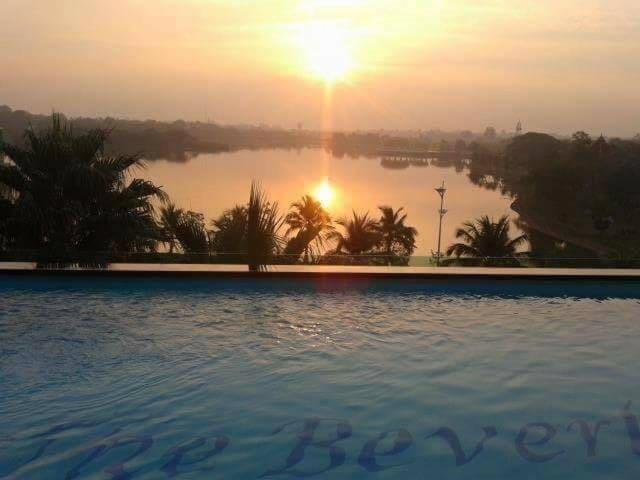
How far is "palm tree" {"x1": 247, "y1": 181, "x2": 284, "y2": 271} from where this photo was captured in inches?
360

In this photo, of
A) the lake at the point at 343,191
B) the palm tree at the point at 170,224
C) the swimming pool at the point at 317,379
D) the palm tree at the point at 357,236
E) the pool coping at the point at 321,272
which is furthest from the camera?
the lake at the point at 343,191

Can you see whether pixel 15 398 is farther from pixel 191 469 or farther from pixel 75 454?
pixel 191 469

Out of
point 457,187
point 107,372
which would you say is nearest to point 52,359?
point 107,372

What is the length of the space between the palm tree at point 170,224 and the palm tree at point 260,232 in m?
1.44

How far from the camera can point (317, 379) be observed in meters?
5.95

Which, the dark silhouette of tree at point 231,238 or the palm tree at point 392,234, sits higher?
the dark silhouette of tree at point 231,238

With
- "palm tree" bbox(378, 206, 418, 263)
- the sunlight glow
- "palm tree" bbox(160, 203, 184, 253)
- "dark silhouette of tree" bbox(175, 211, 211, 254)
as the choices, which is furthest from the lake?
"dark silhouette of tree" bbox(175, 211, 211, 254)

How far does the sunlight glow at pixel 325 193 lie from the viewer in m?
54.4

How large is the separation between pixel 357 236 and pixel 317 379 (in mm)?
15077

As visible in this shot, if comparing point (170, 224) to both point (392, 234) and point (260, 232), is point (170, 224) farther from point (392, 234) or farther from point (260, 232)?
point (392, 234)

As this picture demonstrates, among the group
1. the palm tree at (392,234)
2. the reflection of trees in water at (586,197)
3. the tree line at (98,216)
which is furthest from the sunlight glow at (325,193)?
the tree line at (98,216)

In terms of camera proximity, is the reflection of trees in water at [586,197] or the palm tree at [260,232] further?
the reflection of trees in water at [586,197]

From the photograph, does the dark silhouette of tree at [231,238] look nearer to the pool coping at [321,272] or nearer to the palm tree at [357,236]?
the pool coping at [321,272]

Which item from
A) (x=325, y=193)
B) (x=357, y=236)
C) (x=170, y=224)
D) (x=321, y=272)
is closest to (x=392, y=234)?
(x=357, y=236)
